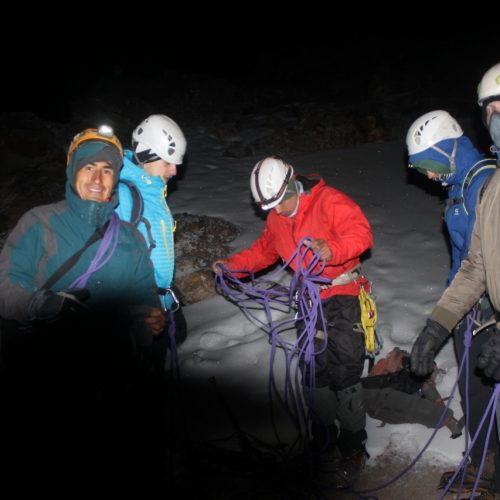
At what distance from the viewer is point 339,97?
58.1ft

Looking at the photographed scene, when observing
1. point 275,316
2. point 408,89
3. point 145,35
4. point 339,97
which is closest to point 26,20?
point 145,35

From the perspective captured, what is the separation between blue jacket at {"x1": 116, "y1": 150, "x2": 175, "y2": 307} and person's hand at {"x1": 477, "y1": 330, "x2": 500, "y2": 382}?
1.95 metres

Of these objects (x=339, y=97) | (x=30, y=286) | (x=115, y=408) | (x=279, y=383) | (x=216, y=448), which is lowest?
(x=216, y=448)

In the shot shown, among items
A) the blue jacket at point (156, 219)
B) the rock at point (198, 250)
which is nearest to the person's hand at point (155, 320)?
the blue jacket at point (156, 219)

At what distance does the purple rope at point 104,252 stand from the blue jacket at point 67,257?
1.2 inches

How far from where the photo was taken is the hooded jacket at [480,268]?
2387mm

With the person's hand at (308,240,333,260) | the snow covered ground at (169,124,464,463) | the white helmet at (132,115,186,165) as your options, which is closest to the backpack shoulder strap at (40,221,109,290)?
the white helmet at (132,115,186,165)

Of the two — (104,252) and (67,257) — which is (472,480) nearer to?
(104,252)

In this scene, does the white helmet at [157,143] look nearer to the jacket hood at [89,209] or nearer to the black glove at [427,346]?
the jacket hood at [89,209]

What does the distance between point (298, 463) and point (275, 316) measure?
189 cm

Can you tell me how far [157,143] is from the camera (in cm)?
332

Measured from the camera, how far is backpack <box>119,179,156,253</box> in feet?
9.61

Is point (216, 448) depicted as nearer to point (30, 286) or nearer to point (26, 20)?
point (30, 286)

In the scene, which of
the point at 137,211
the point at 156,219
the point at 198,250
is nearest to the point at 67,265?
the point at 137,211
